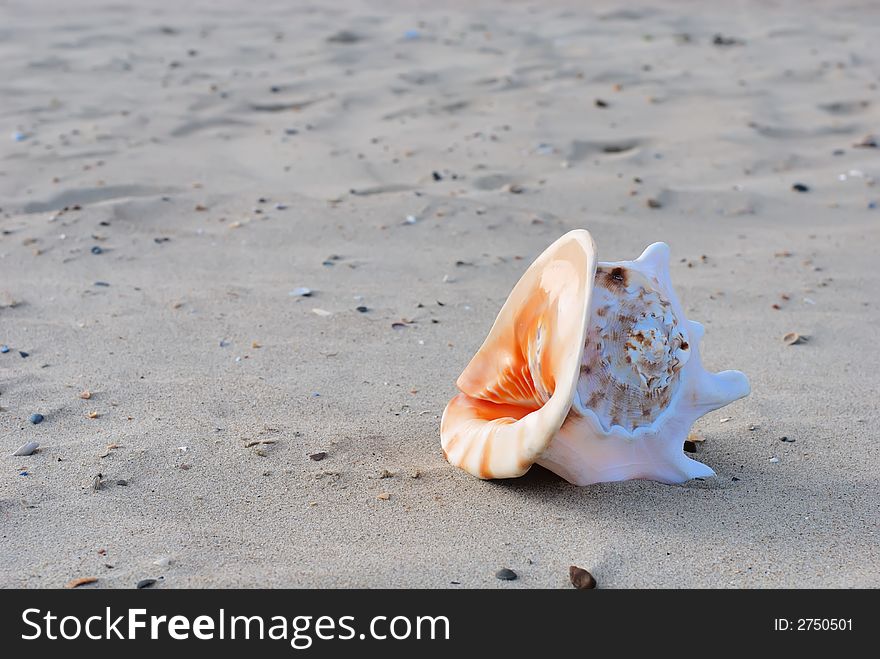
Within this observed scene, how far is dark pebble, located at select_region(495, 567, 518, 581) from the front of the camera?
217 cm

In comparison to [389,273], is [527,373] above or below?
above

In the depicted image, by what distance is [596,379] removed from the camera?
2355 mm

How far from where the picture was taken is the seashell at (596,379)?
234 cm

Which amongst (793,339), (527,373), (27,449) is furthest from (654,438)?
(27,449)

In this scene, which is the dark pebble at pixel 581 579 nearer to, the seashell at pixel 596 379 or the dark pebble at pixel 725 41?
the seashell at pixel 596 379

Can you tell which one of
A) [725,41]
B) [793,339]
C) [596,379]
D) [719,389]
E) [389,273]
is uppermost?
[725,41]

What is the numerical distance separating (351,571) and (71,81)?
5.46 m

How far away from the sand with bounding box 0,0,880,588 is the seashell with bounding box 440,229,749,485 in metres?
0.09

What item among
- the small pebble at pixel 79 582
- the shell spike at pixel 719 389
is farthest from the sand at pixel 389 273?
the shell spike at pixel 719 389

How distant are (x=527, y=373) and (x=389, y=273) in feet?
5.40

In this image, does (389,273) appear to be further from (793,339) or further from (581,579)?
(581,579)

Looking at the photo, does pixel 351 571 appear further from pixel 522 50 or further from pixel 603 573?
pixel 522 50
